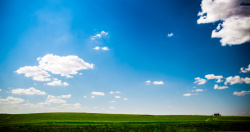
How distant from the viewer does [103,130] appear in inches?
1038

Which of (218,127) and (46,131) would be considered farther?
(218,127)

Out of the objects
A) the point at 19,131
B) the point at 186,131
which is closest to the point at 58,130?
the point at 19,131

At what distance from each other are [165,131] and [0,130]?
28.2 metres

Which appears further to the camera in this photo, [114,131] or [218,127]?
[218,127]

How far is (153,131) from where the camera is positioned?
25.8 meters

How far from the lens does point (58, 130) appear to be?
84.5 feet

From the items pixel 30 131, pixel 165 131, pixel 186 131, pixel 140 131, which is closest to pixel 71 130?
pixel 30 131

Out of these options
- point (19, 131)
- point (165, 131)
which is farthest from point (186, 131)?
point (19, 131)

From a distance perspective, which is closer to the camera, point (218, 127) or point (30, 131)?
point (30, 131)

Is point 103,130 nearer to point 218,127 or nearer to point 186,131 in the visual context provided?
point 186,131

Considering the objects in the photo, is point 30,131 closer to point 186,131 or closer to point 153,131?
point 153,131

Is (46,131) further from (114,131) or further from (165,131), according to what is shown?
(165,131)

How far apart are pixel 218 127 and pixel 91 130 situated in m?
27.0

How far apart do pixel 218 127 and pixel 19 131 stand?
3854cm
